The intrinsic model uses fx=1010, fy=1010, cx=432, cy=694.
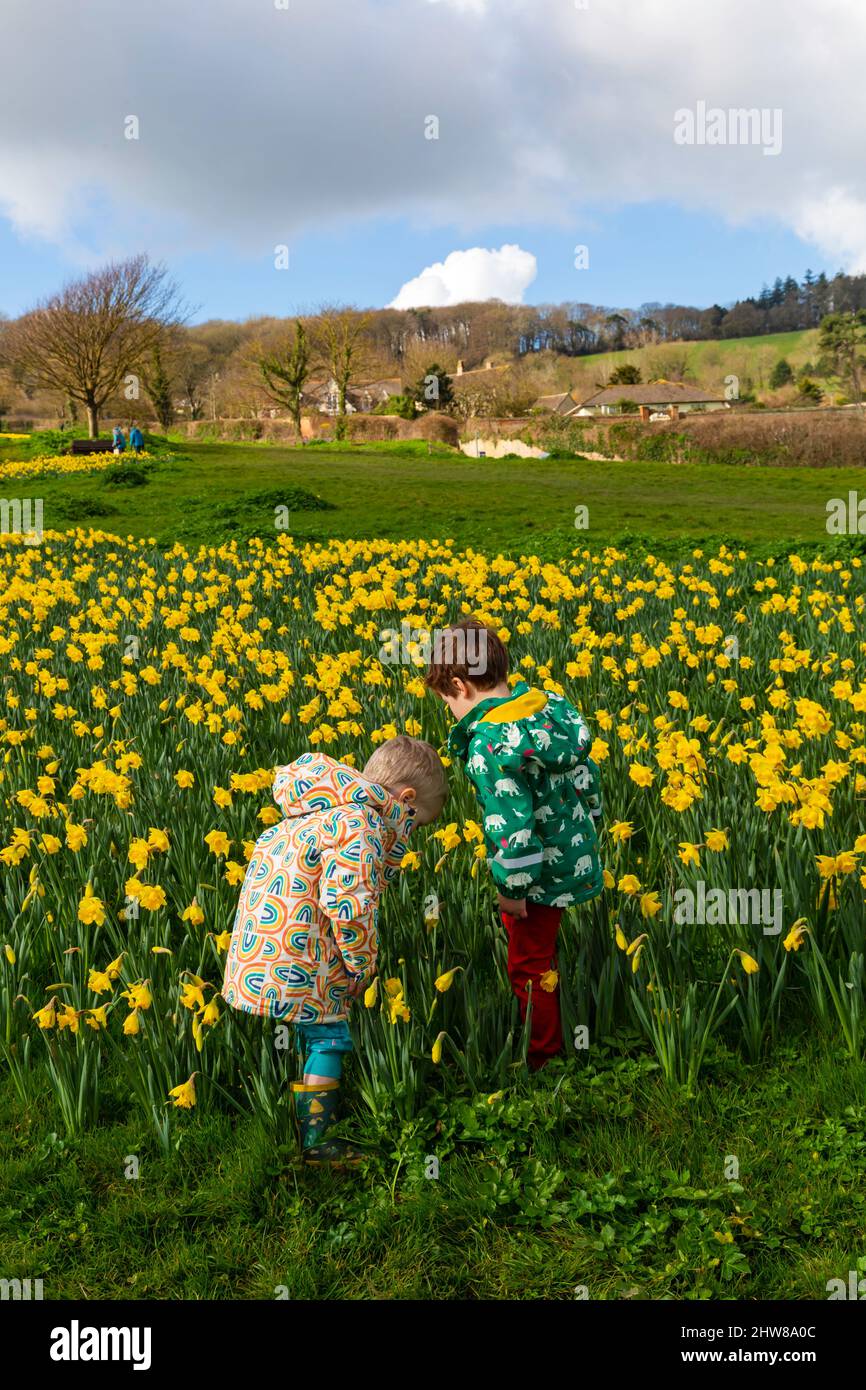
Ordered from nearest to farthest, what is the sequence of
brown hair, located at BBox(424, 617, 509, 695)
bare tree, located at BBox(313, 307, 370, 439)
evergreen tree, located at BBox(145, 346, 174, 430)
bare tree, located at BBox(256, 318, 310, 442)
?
brown hair, located at BBox(424, 617, 509, 695)
bare tree, located at BBox(256, 318, 310, 442)
evergreen tree, located at BBox(145, 346, 174, 430)
bare tree, located at BBox(313, 307, 370, 439)

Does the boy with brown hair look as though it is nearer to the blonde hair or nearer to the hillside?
the blonde hair

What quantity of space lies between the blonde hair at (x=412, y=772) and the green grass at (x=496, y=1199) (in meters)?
0.92

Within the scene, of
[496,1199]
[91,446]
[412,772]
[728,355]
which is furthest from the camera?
[728,355]

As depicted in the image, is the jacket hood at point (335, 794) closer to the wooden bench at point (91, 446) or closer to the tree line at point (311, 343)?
the tree line at point (311, 343)

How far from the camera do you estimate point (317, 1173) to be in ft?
9.45

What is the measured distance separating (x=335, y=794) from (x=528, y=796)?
1.93 ft

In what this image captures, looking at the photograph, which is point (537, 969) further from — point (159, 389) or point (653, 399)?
point (653, 399)

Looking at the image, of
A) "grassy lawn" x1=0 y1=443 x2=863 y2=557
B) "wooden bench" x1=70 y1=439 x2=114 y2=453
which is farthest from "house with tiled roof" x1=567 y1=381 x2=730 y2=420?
"grassy lawn" x1=0 y1=443 x2=863 y2=557

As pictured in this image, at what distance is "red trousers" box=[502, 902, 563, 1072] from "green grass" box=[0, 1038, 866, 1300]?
0.14m

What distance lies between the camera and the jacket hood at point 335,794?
9.74ft

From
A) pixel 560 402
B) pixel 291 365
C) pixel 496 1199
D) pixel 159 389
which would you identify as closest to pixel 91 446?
pixel 291 365

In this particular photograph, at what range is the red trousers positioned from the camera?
3275mm

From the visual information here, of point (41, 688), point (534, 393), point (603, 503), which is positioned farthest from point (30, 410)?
point (41, 688)

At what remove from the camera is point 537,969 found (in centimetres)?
331
